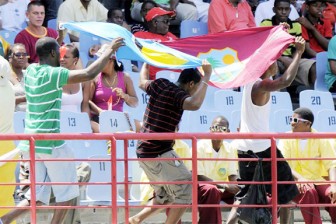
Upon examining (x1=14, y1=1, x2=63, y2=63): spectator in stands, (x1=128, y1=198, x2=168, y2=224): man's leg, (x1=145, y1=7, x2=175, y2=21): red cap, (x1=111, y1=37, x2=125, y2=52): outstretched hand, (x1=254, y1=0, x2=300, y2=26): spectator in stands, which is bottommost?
(x1=128, y1=198, x2=168, y2=224): man's leg

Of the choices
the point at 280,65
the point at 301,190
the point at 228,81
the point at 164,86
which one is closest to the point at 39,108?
the point at 164,86

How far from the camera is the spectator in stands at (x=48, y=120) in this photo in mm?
9812

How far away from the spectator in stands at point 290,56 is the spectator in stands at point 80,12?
215 centimetres

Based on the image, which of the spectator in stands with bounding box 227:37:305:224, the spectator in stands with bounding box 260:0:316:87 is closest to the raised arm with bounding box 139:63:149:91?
the spectator in stands with bounding box 227:37:305:224

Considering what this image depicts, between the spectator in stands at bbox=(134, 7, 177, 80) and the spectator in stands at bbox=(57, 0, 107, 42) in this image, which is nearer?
the spectator in stands at bbox=(134, 7, 177, 80)

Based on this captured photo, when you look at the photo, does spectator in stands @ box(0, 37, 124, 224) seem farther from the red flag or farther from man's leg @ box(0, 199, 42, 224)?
the red flag

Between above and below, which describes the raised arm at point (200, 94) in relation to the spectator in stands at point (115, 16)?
below

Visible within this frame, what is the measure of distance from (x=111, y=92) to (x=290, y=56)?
2970mm

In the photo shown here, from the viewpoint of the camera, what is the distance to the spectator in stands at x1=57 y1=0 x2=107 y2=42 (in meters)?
14.7

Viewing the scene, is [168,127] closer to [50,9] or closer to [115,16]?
[115,16]

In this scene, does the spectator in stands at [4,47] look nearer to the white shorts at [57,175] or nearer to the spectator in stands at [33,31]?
the spectator in stands at [33,31]

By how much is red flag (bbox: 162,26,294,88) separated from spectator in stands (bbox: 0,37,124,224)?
156 cm

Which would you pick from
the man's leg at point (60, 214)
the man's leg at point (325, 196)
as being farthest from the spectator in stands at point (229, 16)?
the man's leg at point (60, 214)

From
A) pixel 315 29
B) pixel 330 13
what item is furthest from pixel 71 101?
pixel 330 13
